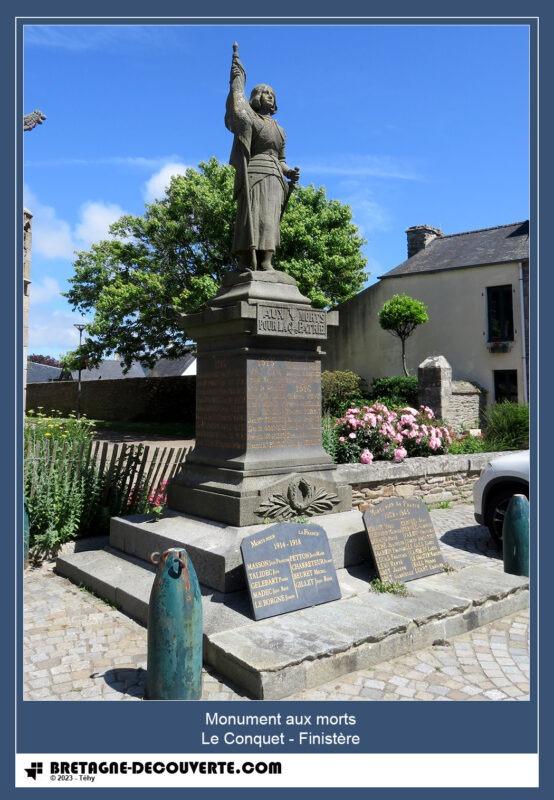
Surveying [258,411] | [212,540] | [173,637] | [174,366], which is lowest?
[173,637]

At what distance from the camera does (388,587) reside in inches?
208

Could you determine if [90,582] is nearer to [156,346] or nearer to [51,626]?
[51,626]

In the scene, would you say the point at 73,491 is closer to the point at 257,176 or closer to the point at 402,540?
the point at 402,540

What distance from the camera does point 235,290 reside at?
6.31 m

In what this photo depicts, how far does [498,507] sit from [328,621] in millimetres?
3666

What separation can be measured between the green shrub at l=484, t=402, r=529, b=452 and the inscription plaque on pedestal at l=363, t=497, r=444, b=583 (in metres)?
6.79

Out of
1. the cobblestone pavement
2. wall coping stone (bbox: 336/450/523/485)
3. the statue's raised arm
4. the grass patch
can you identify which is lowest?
the cobblestone pavement

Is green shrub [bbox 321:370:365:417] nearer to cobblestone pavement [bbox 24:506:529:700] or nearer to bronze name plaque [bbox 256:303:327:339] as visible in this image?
bronze name plaque [bbox 256:303:327:339]

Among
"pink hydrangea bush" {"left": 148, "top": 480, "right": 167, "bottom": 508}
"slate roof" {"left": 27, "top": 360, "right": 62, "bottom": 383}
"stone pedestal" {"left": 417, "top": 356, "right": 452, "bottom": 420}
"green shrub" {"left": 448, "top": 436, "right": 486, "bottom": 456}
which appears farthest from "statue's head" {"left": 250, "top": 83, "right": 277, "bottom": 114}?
"slate roof" {"left": 27, "top": 360, "right": 62, "bottom": 383}

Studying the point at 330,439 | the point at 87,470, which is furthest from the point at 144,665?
the point at 330,439

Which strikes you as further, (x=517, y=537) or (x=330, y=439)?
(x=330, y=439)

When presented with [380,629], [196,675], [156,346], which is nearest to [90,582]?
[196,675]

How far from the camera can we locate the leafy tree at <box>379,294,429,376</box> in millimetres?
21594

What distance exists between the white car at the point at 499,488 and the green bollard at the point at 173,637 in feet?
15.8
